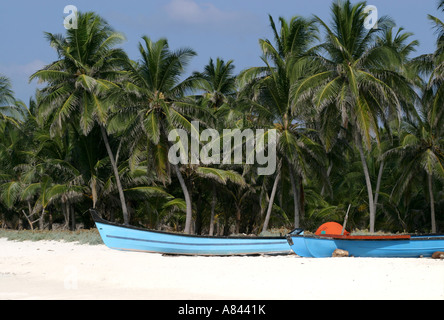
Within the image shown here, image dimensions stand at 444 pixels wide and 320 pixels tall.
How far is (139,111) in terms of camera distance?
24.1m

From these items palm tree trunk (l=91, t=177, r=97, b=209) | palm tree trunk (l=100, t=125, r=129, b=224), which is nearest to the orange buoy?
palm tree trunk (l=100, t=125, r=129, b=224)

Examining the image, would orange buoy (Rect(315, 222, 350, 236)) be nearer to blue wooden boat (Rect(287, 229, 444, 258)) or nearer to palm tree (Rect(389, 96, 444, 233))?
blue wooden boat (Rect(287, 229, 444, 258))

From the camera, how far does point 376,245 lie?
15.7m

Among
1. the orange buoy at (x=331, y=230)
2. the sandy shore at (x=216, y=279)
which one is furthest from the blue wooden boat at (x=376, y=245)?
the orange buoy at (x=331, y=230)

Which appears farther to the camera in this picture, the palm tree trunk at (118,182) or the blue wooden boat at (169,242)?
the palm tree trunk at (118,182)

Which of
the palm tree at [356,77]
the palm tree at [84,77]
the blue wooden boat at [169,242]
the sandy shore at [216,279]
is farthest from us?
the palm tree at [84,77]

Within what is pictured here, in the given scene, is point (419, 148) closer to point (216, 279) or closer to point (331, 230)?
point (331, 230)

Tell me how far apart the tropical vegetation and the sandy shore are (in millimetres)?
9283

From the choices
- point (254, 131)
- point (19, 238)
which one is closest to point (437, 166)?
point (254, 131)

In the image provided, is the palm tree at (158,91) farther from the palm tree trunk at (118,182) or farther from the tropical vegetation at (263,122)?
the palm tree trunk at (118,182)

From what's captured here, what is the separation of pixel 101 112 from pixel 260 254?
38.4ft

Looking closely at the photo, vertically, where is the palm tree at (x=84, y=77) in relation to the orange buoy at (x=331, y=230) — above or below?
above

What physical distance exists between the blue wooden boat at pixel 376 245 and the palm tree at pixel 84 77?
12888mm

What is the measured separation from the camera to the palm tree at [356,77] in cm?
2331
